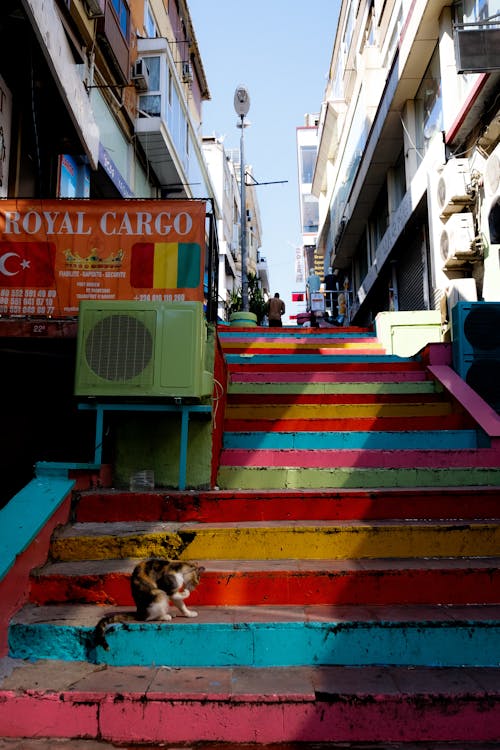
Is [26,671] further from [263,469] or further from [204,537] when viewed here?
[263,469]

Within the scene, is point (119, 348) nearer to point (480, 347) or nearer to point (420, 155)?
point (480, 347)

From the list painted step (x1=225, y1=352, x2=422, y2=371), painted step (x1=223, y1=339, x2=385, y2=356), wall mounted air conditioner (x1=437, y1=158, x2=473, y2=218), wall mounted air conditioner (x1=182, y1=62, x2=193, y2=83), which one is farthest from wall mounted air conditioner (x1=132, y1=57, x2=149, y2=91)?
painted step (x1=225, y1=352, x2=422, y2=371)

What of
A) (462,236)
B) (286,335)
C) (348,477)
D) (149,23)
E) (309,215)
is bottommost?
(348,477)

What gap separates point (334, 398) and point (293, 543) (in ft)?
9.36

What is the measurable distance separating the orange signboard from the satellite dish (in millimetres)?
15242

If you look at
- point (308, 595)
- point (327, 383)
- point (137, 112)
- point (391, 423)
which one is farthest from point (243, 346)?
point (137, 112)

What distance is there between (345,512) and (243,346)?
5671mm

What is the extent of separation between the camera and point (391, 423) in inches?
229

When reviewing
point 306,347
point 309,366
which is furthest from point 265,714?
point 306,347

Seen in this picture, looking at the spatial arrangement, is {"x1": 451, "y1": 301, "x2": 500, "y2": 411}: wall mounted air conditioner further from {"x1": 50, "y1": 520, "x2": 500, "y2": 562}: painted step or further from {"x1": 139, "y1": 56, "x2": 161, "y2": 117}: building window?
{"x1": 139, "y1": 56, "x2": 161, "y2": 117}: building window

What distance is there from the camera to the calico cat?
3064 millimetres

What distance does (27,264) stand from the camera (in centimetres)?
557

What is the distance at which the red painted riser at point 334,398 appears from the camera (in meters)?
6.33

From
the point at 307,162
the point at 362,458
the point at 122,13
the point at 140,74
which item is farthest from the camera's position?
the point at 307,162
